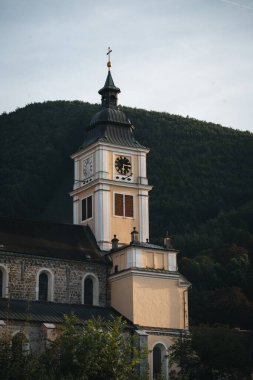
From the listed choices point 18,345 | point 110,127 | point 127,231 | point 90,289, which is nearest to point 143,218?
point 127,231

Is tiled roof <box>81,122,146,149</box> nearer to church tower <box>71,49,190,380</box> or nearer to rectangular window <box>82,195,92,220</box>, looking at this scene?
→ church tower <box>71,49,190,380</box>

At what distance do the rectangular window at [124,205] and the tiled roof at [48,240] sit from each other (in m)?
3.05

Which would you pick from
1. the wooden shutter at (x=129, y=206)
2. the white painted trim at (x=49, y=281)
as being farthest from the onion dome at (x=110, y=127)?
the white painted trim at (x=49, y=281)

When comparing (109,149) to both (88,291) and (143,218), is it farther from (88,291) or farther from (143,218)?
(88,291)

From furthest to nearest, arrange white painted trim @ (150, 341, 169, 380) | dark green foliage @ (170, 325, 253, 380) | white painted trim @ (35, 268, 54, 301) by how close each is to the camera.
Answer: white painted trim @ (35, 268, 54, 301) < white painted trim @ (150, 341, 169, 380) < dark green foliage @ (170, 325, 253, 380)

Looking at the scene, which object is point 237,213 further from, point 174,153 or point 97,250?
point 97,250

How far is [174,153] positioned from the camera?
154 metres

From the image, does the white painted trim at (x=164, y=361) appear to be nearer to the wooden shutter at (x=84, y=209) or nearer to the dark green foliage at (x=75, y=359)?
the dark green foliage at (x=75, y=359)

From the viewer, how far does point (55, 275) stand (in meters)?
75.6

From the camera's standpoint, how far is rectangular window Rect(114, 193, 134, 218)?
8200cm

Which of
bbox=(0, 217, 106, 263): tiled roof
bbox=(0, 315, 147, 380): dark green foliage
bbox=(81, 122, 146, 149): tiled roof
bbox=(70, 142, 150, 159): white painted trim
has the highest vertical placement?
bbox=(81, 122, 146, 149): tiled roof

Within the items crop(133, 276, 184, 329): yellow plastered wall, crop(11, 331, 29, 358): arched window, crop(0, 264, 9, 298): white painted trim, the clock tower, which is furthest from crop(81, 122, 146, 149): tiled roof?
crop(11, 331, 29, 358): arched window

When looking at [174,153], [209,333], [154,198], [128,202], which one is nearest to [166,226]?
[154,198]

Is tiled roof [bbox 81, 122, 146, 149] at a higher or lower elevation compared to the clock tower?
higher
